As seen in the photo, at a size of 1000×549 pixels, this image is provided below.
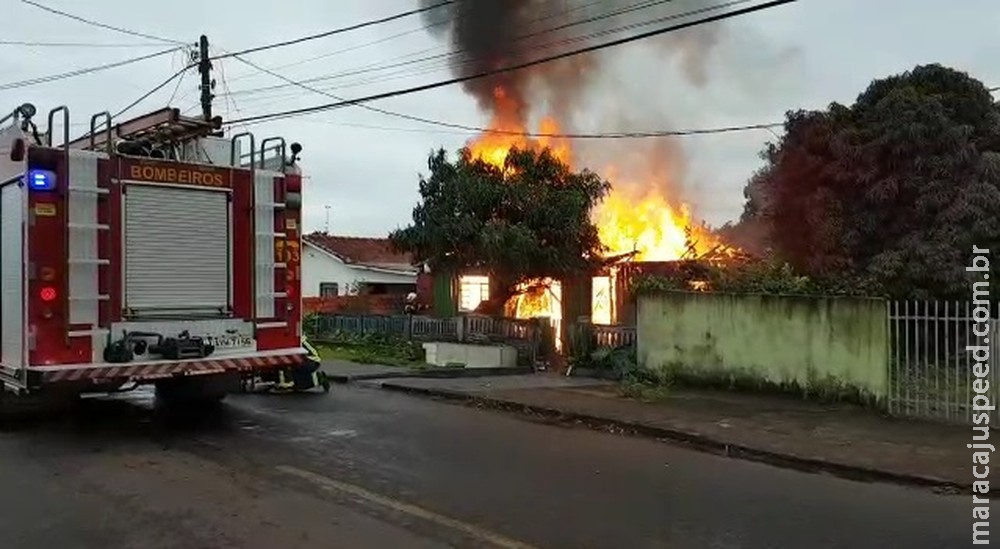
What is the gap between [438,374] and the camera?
16.2 meters

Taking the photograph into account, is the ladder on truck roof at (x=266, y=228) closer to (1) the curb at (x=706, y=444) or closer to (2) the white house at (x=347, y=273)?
(1) the curb at (x=706, y=444)

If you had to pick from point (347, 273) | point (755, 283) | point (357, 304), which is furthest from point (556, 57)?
point (347, 273)

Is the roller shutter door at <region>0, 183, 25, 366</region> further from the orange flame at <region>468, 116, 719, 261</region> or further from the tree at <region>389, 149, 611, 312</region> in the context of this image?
the orange flame at <region>468, 116, 719, 261</region>

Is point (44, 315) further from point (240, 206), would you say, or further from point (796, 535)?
point (796, 535)

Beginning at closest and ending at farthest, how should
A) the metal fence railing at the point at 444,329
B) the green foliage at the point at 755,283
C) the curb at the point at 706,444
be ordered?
1. the curb at the point at 706,444
2. the green foliage at the point at 755,283
3. the metal fence railing at the point at 444,329

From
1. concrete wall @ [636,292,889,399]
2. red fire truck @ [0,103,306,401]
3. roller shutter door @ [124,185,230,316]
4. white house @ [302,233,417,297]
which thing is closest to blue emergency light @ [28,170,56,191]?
red fire truck @ [0,103,306,401]

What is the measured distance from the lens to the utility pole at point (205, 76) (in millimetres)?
19906

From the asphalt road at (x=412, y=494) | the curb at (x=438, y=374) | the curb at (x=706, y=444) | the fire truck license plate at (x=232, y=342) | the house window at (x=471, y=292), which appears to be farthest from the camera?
the house window at (x=471, y=292)

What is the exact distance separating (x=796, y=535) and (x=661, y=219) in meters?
A: 19.0

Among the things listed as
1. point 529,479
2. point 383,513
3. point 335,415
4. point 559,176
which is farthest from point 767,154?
point 383,513

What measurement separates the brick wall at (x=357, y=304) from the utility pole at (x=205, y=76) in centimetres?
977

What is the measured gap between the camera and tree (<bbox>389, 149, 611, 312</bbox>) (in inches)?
728

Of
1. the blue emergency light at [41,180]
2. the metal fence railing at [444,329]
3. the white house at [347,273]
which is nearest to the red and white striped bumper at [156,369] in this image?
the blue emergency light at [41,180]

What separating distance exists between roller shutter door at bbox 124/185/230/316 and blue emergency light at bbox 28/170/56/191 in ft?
→ 2.28
